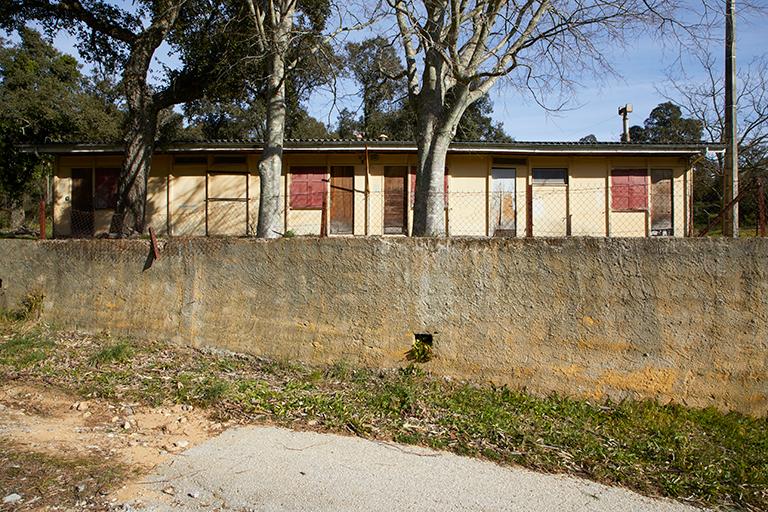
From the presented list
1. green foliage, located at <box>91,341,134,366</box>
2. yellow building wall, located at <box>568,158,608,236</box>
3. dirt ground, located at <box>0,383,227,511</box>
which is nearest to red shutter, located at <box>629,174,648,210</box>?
yellow building wall, located at <box>568,158,608,236</box>

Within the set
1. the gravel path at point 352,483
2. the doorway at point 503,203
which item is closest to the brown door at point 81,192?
the doorway at point 503,203

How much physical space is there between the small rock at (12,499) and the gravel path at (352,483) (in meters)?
0.76

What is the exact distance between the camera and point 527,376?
6.58 metres

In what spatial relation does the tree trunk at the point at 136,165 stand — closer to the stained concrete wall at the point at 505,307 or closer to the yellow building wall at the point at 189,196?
the yellow building wall at the point at 189,196

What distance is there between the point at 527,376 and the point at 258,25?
7467 millimetres

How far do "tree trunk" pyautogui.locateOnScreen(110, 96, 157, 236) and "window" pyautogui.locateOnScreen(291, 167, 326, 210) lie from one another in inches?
143

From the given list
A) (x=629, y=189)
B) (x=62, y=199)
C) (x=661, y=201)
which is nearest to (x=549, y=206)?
(x=629, y=189)

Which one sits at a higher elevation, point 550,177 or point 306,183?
point 550,177

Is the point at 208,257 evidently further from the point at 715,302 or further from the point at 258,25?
the point at 715,302

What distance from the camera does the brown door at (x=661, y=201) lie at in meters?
15.2

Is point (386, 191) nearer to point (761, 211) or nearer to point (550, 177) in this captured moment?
point (550, 177)

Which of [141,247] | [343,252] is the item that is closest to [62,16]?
[141,247]

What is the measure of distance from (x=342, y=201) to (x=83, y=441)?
1095 centimetres

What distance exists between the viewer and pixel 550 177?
15344 mm
